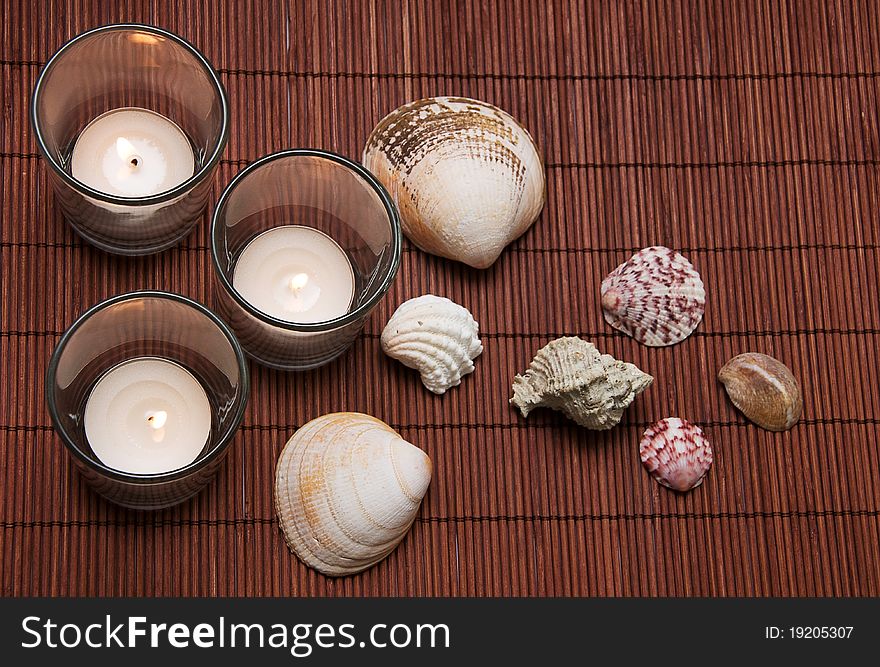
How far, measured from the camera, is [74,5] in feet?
2.85

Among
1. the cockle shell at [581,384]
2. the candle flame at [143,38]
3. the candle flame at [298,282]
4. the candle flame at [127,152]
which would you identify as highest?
the candle flame at [143,38]

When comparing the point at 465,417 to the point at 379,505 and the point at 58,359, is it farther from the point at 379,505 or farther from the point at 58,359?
the point at 58,359

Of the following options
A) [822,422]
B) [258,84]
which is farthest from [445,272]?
[822,422]

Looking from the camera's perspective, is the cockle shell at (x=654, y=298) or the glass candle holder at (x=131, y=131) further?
the cockle shell at (x=654, y=298)

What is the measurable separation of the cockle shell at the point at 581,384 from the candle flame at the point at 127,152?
39cm

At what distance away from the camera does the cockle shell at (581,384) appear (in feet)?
2.60

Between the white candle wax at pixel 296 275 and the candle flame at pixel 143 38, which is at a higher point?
the candle flame at pixel 143 38

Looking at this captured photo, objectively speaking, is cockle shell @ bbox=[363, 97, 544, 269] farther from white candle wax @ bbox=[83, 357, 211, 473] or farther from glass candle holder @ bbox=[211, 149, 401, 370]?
white candle wax @ bbox=[83, 357, 211, 473]

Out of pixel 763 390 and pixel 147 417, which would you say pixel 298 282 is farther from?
pixel 763 390

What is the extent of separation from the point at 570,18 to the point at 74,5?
481mm

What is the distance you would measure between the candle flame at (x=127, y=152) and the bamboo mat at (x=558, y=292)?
93mm

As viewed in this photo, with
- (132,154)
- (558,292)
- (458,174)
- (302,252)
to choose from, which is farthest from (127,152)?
(558,292)

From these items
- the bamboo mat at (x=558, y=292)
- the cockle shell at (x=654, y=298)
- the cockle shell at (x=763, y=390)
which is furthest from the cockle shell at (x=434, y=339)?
the cockle shell at (x=763, y=390)

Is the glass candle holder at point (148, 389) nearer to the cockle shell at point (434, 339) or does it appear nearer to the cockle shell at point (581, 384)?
the cockle shell at point (434, 339)
